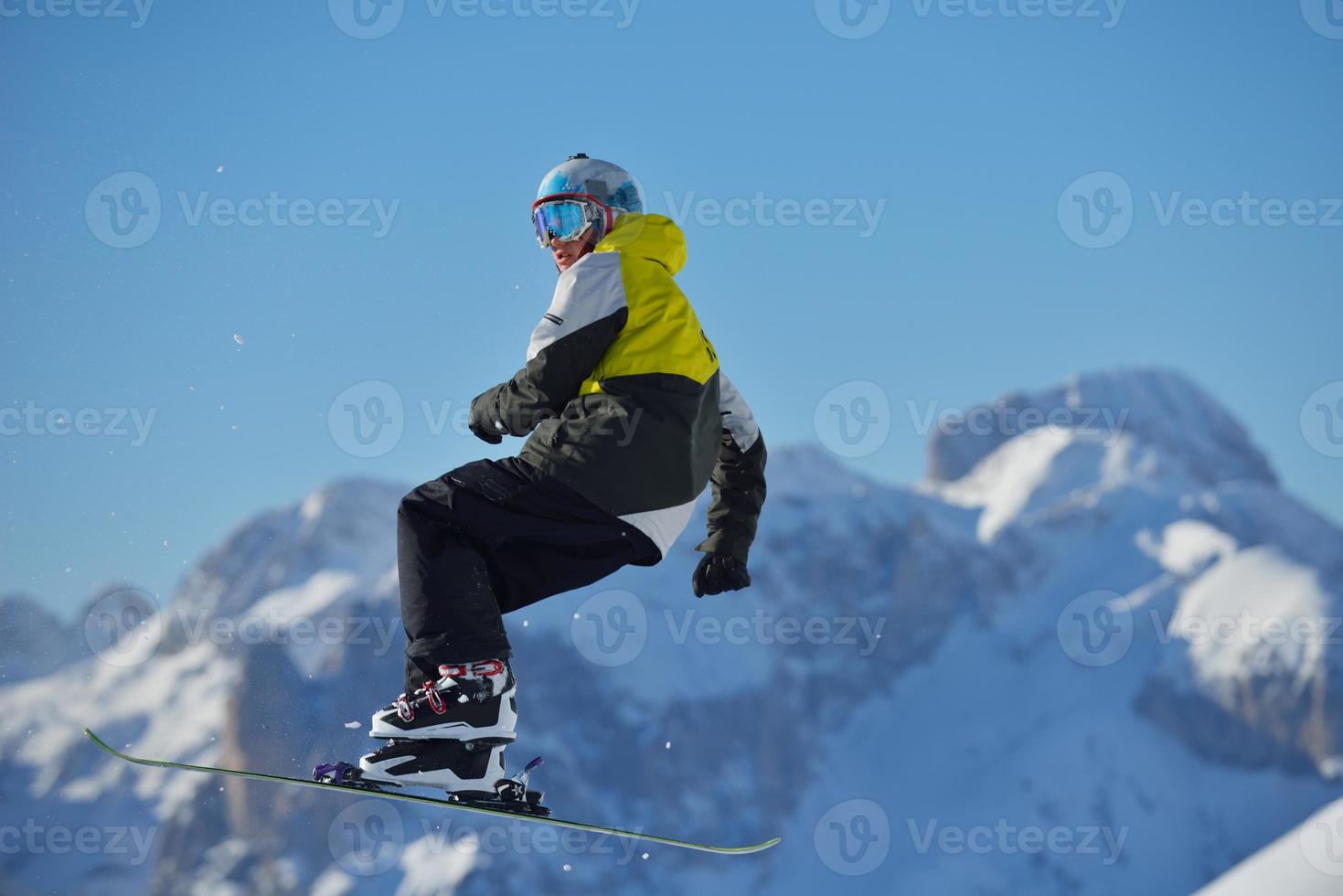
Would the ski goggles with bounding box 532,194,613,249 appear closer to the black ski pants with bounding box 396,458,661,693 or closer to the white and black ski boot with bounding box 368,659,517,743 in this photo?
the black ski pants with bounding box 396,458,661,693

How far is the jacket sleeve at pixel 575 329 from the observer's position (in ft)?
22.0

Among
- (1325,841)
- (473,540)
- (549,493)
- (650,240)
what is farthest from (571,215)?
(1325,841)

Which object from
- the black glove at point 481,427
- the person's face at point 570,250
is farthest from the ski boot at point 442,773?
the person's face at point 570,250

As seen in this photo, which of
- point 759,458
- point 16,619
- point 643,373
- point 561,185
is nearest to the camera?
point 643,373

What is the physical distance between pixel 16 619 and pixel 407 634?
34.2 feet

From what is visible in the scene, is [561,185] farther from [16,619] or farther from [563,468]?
[16,619]

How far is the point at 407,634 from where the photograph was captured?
7.04 meters

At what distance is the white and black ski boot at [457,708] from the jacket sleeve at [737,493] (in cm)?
192

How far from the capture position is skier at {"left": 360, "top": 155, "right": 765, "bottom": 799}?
22.3 ft

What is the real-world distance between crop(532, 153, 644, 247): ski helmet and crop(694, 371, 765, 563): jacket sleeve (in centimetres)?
167

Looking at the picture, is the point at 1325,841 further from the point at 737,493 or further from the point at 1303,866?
the point at 737,493

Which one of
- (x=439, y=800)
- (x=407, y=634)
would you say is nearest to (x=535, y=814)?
(x=439, y=800)

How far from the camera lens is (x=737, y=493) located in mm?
8594

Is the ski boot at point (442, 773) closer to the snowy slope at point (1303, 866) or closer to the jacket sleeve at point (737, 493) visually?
the jacket sleeve at point (737, 493)
